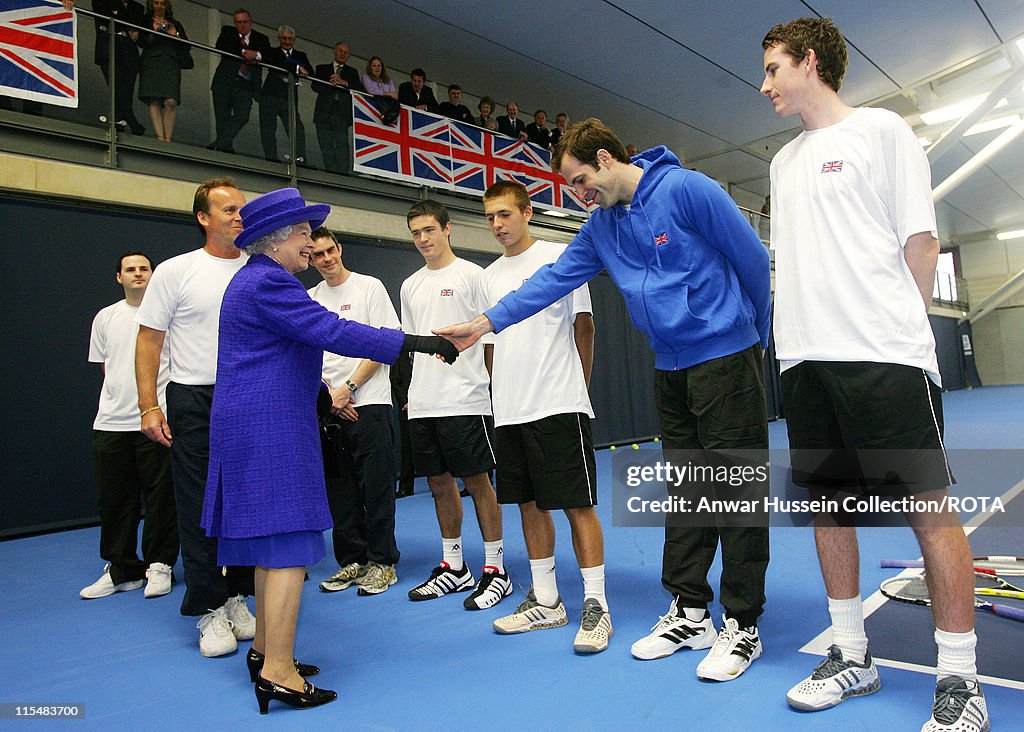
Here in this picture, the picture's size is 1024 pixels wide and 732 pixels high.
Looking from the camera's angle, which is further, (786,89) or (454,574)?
(454,574)

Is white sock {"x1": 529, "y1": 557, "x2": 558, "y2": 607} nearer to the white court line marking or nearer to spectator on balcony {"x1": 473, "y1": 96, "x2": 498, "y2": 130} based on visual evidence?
the white court line marking

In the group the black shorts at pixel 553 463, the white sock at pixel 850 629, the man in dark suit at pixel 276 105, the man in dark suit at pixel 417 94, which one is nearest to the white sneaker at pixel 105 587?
the black shorts at pixel 553 463

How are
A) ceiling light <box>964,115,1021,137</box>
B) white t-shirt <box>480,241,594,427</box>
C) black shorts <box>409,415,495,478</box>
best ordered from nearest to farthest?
white t-shirt <box>480,241,594,427</box> → black shorts <box>409,415,495,478</box> → ceiling light <box>964,115,1021,137</box>

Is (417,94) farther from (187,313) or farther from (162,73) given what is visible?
(187,313)

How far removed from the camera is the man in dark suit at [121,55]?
5.45 m

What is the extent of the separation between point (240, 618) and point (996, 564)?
10.5 ft

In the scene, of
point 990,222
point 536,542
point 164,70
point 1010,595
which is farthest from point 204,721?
point 990,222

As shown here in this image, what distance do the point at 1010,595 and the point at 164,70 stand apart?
676 cm

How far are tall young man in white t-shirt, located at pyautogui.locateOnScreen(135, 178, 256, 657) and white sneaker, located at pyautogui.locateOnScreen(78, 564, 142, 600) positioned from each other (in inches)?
41.9

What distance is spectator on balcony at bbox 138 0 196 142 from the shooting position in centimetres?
573

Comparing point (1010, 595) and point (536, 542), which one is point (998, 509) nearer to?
point (1010, 595)

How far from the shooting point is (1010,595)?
8.06 feet

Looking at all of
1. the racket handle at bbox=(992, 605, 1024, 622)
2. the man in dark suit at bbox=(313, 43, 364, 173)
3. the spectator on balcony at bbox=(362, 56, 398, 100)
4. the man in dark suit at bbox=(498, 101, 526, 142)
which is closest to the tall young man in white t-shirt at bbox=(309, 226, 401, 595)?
the racket handle at bbox=(992, 605, 1024, 622)

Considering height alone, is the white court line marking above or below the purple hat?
below
